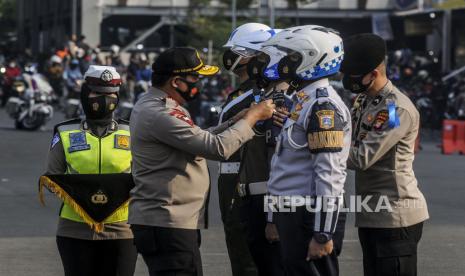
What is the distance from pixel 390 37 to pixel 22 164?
25.7 meters

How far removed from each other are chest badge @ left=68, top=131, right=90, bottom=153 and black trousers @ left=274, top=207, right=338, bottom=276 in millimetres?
1372

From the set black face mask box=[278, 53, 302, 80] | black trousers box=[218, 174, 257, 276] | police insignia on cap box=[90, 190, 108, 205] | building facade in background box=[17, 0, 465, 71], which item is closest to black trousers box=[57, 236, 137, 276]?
police insignia on cap box=[90, 190, 108, 205]

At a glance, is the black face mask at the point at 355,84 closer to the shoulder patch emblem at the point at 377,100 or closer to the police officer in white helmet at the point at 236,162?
the shoulder patch emblem at the point at 377,100

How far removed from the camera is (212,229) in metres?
12.6

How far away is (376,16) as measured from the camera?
4638 centimetres

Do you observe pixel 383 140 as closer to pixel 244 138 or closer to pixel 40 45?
pixel 244 138

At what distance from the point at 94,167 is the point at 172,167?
74 cm

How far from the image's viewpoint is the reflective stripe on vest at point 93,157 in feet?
22.6

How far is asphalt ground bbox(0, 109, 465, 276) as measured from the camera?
10.3 metres

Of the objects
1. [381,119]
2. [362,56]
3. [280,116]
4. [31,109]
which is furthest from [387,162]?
[31,109]

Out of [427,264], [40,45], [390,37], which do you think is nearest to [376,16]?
[390,37]

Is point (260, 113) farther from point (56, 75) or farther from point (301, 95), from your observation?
point (56, 75)

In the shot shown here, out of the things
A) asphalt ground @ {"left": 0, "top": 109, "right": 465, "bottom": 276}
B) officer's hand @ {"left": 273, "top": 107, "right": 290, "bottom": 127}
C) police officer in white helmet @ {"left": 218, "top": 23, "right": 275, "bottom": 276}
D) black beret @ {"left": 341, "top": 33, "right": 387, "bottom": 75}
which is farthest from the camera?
asphalt ground @ {"left": 0, "top": 109, "right": 465, "bottom": 276}

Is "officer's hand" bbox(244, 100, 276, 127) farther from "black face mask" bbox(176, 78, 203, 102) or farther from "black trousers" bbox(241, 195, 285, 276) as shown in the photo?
"black trousers" bbox(241, 195, 285, 276)
